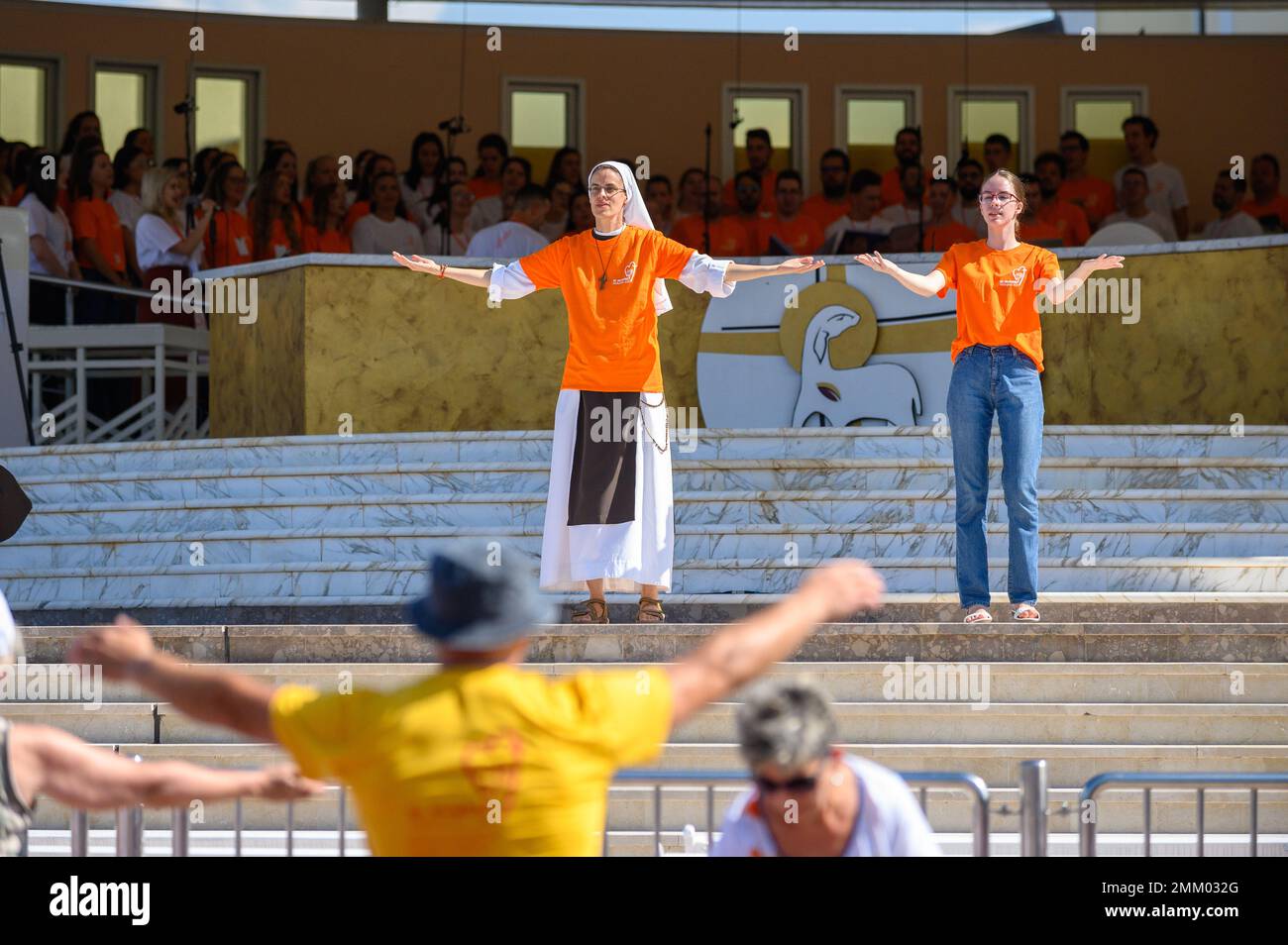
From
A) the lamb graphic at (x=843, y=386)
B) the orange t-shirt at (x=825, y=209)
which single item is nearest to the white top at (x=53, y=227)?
the orange t-shirt at (x=825, y=209)

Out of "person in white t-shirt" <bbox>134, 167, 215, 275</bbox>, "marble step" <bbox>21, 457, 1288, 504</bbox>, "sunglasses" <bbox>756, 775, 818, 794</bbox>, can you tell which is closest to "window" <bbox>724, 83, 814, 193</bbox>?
"person in white t-shirt" <bbox>134, 167, 215, 275</bbox>

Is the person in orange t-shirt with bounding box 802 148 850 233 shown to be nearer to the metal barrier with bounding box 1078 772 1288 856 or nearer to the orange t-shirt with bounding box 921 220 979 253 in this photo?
the orange t-shirt with bounding box 921 220 979 253

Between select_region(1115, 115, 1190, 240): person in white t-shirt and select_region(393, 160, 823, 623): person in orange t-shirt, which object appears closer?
select_region(393, 160, 823, 623): person in orange t-shirt

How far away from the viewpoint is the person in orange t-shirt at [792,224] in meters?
15.9

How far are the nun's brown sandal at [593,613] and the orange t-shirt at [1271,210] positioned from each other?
9.41 metres

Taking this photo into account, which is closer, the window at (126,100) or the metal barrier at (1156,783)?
the metal barrier at (1156,783)

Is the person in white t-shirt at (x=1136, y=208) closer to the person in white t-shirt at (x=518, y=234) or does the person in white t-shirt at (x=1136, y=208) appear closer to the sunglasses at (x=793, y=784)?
the person in white t-shirt at (x=518, y=234)

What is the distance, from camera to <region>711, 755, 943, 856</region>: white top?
3.81 metres

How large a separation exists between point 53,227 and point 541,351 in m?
5.07

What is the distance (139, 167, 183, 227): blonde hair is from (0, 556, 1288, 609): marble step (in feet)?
16.8

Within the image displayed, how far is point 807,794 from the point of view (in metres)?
3.70

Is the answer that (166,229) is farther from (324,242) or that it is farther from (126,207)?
(324,242)
